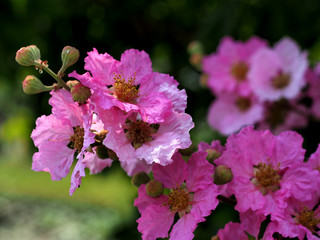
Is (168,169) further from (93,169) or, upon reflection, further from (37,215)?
(37,215)

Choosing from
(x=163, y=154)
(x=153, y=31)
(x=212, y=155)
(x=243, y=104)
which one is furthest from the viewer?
(x=153, y=31)

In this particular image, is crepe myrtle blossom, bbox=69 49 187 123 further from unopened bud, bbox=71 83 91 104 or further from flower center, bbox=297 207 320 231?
flower center, bbox=297 207 320 231

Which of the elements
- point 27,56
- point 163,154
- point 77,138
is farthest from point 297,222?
point 27,56

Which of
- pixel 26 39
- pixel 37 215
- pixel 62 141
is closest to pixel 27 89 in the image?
pixel 62 141

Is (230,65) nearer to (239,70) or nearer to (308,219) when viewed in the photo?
(239,70)

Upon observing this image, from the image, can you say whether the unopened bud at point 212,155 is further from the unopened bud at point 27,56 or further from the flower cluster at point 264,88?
the flower cluster at point 264,88

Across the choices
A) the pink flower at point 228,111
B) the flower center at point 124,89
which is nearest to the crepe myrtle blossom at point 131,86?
the flower center at point 124,89

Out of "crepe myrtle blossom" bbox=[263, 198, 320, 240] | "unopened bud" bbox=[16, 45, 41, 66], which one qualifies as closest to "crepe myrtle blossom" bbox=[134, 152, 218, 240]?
"crepe myrtle blossom" bbox=[263, 198, 320, 240]
